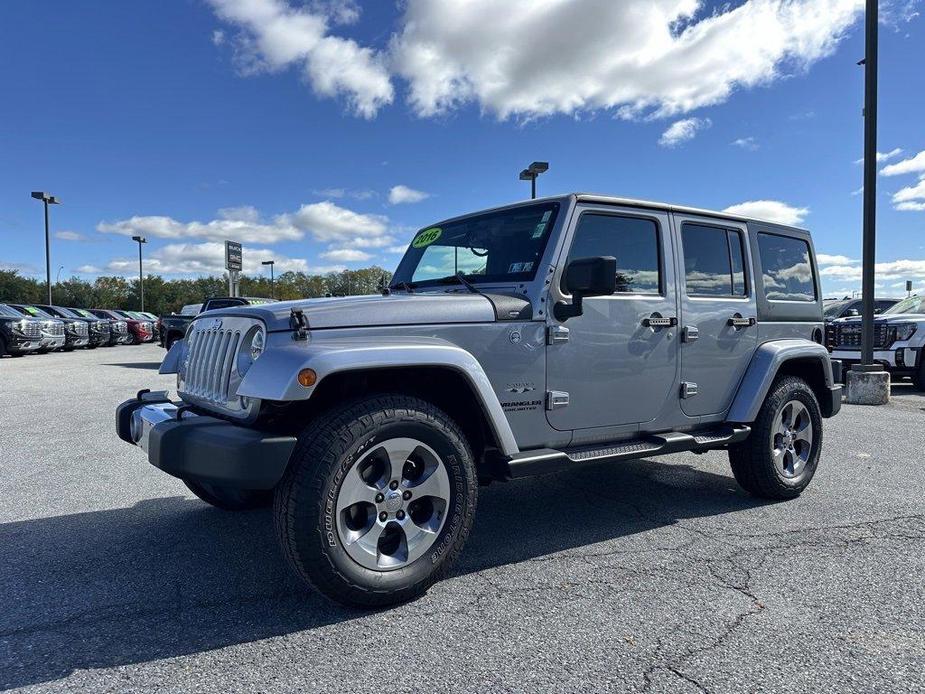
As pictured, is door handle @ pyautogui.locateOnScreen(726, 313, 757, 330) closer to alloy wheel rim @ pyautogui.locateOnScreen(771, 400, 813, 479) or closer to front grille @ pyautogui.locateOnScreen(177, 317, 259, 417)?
alloy wheel rim @ pyautogui.locateOnScreen(771, 400, 813, 479)

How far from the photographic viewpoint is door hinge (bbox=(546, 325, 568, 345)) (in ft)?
10.8

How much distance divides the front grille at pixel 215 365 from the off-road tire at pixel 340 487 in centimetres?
40

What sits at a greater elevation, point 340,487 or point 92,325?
point 92,325

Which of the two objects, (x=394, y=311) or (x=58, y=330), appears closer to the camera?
(x=394, y=311)

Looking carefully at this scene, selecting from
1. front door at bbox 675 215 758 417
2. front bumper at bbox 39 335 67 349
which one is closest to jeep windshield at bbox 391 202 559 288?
front door at bbox 675 215 758 417

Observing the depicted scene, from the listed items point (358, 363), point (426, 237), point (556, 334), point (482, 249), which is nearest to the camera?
point (358, 363)

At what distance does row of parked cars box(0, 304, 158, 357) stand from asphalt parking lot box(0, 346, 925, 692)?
55.3 feet

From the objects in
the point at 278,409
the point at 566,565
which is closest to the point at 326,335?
the point at 278,409

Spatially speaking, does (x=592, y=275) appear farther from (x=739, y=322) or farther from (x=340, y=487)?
(x=739, y=322)

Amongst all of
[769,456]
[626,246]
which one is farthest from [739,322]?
[626,246]

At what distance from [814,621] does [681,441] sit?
4.31ft

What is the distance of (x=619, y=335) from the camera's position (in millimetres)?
3604

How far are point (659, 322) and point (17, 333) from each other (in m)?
20.4

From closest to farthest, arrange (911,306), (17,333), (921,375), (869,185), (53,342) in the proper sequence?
(869,185) → (921,375) → (911,306) → (17,333) → (53,342)
